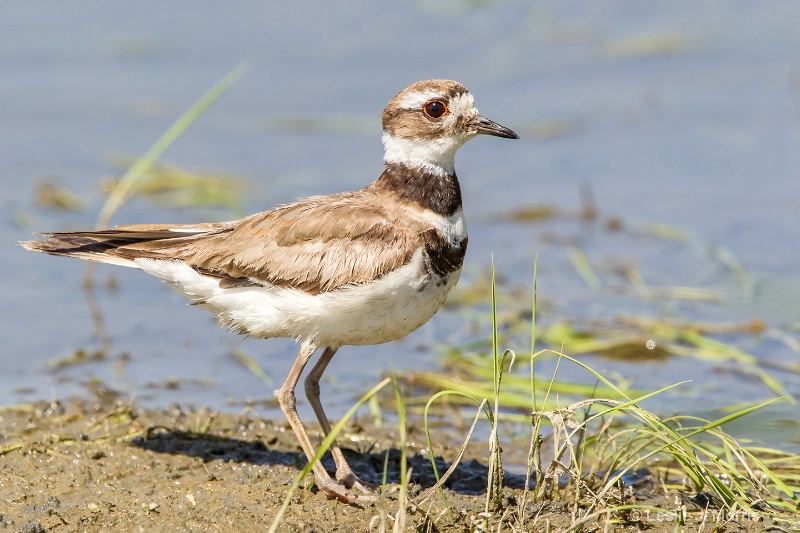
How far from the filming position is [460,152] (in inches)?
527

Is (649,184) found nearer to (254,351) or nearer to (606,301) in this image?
(606,301)

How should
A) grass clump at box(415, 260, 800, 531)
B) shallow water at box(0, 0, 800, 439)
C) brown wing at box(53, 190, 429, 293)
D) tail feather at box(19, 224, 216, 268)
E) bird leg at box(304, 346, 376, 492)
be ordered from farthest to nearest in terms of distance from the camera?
shallow water at box(0, 0, 800, 439)
tail feather at box(19, 224, 216, 268)
bird leg at box(304, 346, 376, 492)
brown wing at box(53, 190, 429, 293)
grass clump at box(415, 260, 800, 531)

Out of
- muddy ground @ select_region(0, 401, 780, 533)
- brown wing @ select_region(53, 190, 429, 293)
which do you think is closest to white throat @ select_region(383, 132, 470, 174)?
brown wing @ select_region(53, 190, 429, 293)

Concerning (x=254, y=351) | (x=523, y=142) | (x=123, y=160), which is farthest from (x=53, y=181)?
(x=523, y=142)

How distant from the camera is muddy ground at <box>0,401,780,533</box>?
553cm

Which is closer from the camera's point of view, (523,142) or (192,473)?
(192,473)

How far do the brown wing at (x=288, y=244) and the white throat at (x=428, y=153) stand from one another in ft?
1.03

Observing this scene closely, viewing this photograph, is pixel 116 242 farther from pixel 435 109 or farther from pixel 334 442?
pixel 435 109

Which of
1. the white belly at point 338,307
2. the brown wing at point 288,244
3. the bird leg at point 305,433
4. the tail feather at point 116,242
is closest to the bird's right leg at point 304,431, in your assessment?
the bird leg at point 305,433

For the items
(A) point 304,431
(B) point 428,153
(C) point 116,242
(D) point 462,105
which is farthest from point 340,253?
(C) point 116,242

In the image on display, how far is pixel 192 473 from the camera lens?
20.6 ft

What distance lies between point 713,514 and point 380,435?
7.75ft

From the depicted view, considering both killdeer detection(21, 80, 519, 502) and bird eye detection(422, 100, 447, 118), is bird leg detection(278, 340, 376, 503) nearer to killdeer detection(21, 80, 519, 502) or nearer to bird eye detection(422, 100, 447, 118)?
killdeer detection(21, 80, 519, 502)

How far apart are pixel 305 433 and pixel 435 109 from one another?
2043 mm
